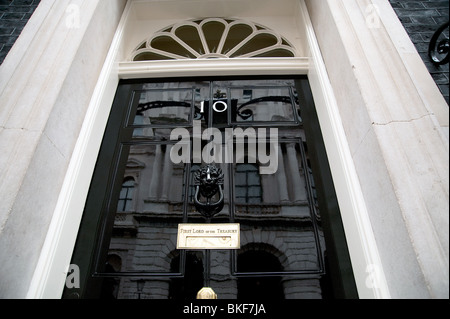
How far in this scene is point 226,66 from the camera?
3209 millimetres

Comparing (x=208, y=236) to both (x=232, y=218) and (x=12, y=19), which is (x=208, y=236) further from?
(x=12, y=19)

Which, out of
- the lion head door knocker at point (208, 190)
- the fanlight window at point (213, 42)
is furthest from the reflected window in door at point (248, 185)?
the fanlight window at point (213, 42)

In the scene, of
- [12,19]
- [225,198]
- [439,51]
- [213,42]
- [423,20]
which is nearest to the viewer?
[439,51]

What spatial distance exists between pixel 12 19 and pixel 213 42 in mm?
2173

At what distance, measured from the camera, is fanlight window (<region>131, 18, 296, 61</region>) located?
3500 mm

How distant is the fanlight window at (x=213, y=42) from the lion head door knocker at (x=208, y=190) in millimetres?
1557

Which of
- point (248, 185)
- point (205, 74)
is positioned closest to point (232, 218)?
point (248, 185)

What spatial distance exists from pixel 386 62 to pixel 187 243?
198cm

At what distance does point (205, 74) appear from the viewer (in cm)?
327

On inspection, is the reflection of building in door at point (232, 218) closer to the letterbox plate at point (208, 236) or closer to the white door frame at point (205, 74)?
the letterbox plate at point (208, 236)

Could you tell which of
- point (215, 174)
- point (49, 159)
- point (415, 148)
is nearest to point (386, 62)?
point (415, 148)

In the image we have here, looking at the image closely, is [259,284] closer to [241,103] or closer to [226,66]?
[241,103]

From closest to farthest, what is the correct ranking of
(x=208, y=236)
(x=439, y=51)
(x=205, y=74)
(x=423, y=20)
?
(x=208, y=236) → (x=439, y=51) → (x=423, y=20) → (x=205, y=74)
